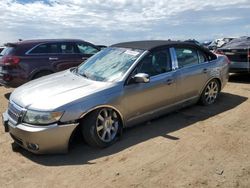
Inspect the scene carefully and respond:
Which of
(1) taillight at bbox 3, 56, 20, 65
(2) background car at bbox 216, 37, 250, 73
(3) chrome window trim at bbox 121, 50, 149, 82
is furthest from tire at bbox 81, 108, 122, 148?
(2) background car at bbox 216, 37, 250, 73

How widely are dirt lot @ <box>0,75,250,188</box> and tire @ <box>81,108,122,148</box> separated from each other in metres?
0.13

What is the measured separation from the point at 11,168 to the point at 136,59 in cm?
268

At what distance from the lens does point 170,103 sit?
665cm

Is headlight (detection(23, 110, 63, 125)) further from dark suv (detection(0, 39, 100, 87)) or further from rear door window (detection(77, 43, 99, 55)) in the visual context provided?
rear door window (detection(77, 43, 99, 55))

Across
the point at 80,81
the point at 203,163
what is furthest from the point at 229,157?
the point at 80,81

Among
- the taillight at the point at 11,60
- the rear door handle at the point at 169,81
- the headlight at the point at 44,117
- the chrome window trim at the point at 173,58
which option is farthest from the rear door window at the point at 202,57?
the taillight at the point at 11,60

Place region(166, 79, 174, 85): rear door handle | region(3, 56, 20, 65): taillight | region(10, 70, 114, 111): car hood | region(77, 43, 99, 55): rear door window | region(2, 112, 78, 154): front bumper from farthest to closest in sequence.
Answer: region(77, 43, 99, 55): rear door window
region(3, 56, 20, 65): taillight
region(166, 79, 174, 85): rear door handle
region(10, 70, 114, 111): car hood
region(2, 112, 78, 154): front bumper

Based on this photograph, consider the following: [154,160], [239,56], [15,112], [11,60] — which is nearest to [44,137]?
[15,112]

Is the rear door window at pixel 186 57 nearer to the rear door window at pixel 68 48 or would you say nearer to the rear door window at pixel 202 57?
the rear door window at pixel 202 57

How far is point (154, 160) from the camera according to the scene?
495cm

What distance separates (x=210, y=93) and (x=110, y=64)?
8.43 ft

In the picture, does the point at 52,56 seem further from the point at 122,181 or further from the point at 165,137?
the point at 122,181

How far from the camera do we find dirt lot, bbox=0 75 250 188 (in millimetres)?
4398

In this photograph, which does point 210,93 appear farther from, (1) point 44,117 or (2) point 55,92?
(1) point 44,117
